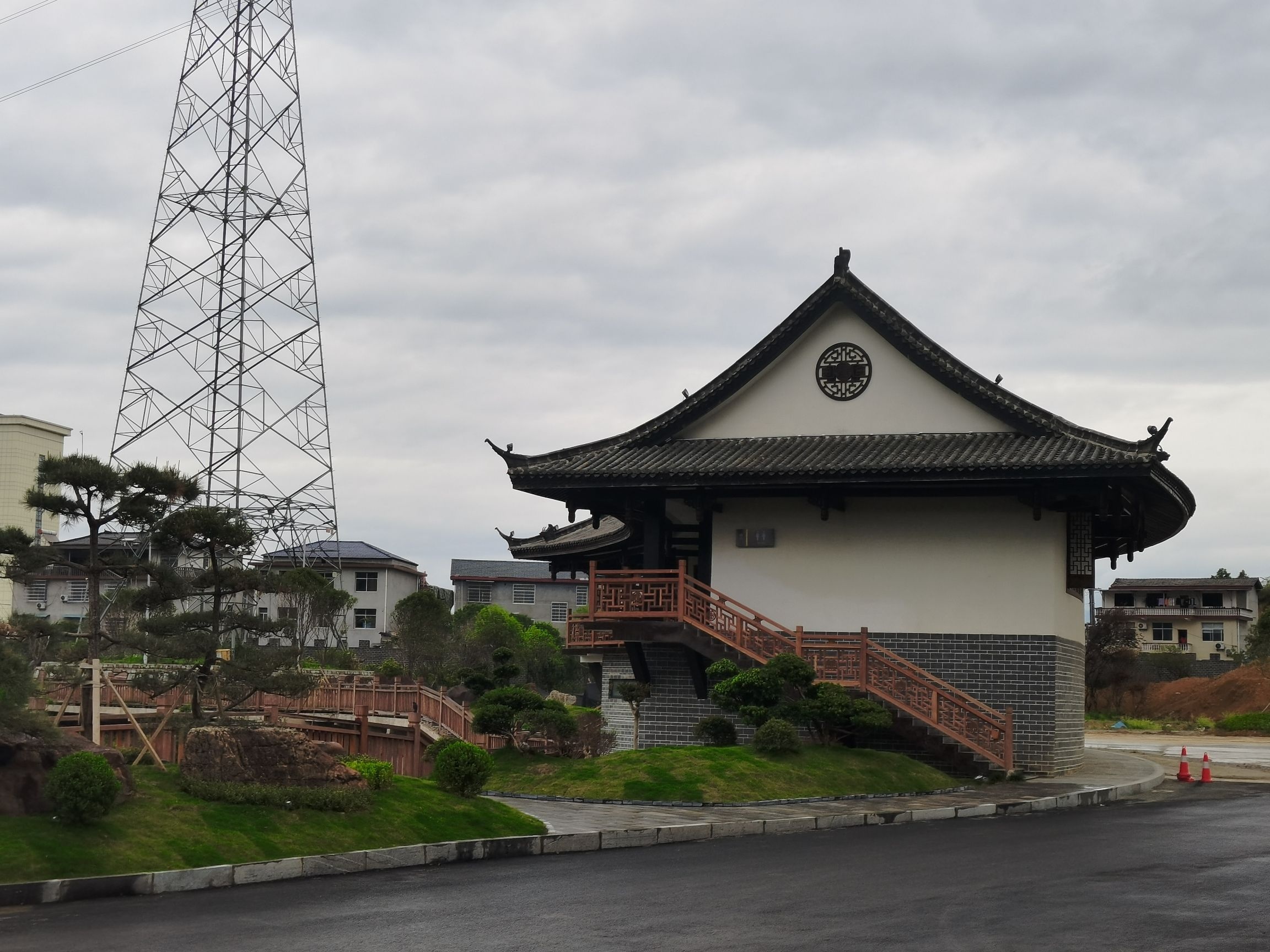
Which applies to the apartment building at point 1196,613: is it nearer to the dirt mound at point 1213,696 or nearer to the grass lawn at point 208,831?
the dirt mound at point 1213,696

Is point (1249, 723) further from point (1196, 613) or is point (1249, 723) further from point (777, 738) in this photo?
point (1196, 613)

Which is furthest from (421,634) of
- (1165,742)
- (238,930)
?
(238,930)

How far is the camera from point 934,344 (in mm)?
28188

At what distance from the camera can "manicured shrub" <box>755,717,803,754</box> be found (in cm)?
2247

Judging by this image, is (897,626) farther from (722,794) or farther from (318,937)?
(318,937)

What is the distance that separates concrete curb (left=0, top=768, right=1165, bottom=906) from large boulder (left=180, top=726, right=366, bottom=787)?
1.48 meters

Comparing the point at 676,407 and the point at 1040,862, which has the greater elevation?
the point at 676,407

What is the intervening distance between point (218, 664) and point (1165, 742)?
1415 inches

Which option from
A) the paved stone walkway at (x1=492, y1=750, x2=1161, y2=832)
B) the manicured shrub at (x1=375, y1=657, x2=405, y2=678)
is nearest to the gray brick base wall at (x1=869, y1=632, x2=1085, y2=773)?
the paved stone walkway at (x1=492, y1=750, x2=1161, y2=832)

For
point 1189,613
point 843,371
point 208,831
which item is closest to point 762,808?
point 208,831

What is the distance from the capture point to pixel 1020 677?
26.5 metres

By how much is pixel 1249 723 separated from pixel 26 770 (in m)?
52.1

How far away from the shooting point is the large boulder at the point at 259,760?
49.9ft

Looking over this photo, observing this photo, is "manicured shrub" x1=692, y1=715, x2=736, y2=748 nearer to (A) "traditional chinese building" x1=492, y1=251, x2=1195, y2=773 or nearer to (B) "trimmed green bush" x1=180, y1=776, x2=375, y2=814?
(A) "traditional chinese building" x1=492, y1=251, x2=1195, y2=773
